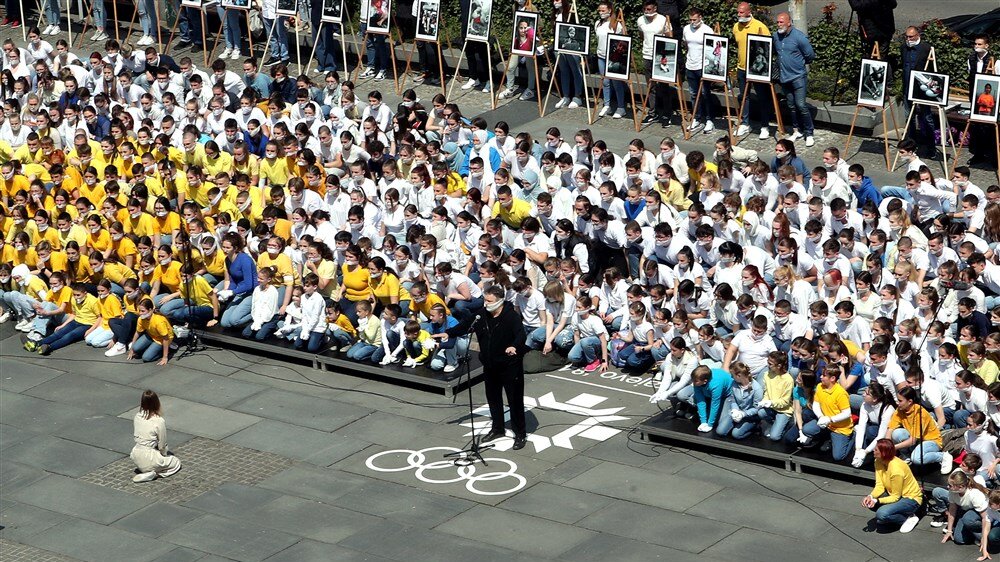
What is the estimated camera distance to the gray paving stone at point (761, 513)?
639 inches

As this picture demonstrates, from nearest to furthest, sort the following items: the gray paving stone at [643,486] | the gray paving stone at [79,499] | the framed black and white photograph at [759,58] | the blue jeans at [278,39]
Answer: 1. the gray paving stone at [643,486]
2. the gray paving stone at [79,499]
3. the framed black and white photograph at [759,58]
4. the blue jeans at [278,39]

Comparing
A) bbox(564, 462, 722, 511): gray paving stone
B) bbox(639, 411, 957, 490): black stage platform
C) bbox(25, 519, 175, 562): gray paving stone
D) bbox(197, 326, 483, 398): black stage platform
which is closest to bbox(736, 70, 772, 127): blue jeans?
bbox(197, 326, 483, 398): black stage platform

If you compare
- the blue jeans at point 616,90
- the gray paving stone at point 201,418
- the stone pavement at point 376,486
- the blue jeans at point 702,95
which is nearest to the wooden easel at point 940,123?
the blue jeans at point 702,95

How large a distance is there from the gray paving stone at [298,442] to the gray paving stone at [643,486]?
283cm

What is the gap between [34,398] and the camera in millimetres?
21156

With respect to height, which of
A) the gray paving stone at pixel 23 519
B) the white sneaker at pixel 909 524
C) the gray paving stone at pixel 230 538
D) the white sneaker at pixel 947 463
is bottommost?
the gray paving stone at pixel 23 519

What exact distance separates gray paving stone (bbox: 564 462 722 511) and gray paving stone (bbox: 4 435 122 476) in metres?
5.63

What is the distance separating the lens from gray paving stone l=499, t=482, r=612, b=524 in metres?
17.0

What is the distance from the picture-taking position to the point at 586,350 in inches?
805

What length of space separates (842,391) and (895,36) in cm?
1227

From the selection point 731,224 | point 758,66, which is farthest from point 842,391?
point 758,66

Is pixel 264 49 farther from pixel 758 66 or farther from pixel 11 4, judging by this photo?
pixel 758 66

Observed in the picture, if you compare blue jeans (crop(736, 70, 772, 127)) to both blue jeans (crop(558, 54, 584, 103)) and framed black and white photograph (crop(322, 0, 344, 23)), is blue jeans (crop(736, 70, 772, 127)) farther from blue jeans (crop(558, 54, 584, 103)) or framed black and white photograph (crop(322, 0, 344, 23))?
framed black and white photograph (crop(322, 0, 344, 23))

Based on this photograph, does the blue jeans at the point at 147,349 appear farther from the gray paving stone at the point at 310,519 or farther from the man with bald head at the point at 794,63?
the man with bald head at the point at 794,63
